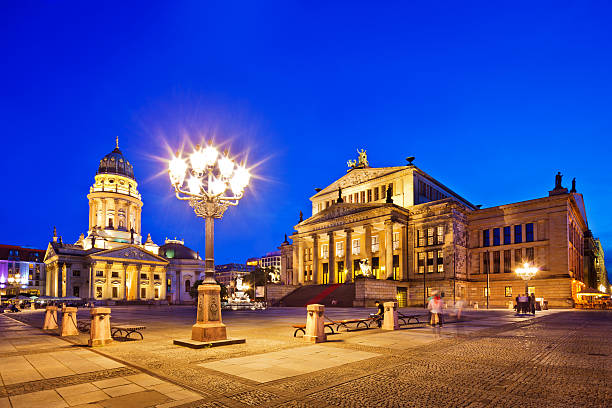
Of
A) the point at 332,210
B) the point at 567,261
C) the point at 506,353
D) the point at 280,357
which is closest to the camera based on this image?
the point at 280,357

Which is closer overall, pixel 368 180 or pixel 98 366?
pixel 98 366

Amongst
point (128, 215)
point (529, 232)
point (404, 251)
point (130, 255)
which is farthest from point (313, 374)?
point (128, 215)

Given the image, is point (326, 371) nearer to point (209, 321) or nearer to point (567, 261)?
point (209, 321)

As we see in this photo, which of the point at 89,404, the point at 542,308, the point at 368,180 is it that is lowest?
the point at 542,308

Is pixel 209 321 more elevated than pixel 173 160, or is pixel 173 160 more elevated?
pixel 173 160

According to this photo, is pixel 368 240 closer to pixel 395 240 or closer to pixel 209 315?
pixel 395 240

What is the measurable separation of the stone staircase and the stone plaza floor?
3720 cm

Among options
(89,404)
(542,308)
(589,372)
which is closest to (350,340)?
(589,372)

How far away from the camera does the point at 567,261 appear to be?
5134 cm

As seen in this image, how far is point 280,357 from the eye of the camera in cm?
1169

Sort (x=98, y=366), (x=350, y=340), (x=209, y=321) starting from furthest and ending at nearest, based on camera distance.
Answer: (x=350, y=340)
(x=209, y=321)
(x=98, y=366)

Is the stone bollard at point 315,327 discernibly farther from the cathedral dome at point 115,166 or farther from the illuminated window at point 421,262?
the cathedral dome at point 115,166

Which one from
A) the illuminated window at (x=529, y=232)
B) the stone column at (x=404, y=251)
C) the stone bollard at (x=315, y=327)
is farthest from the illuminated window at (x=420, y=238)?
the stone bollard at (x=315, y=327)

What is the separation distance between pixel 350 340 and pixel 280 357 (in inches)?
191
